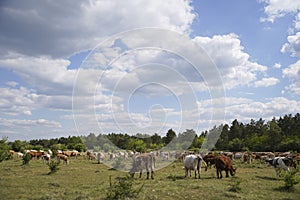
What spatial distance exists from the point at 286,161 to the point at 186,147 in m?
43.8

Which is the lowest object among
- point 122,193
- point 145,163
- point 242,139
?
point 122,193

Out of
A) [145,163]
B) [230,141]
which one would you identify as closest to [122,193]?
[145,163]

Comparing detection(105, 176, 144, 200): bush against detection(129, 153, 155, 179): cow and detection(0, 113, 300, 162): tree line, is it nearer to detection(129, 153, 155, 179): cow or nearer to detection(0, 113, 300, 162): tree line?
detection(129, 153, 155, 179): cow

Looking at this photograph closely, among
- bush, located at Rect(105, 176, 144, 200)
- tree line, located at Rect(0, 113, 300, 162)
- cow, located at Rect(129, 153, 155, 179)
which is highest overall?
tree line, located at Rect(0, 113, 300, 162)

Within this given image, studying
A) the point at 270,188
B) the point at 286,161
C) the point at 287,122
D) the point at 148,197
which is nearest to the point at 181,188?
the point at 148,197

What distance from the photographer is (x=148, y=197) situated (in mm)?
13164

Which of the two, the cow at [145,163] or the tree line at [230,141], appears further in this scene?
the tree line at [230,141]

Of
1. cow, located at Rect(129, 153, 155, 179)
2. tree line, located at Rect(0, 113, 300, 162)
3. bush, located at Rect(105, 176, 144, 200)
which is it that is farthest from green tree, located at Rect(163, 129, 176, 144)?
bush, located at Rect(105, 176, 144, 200)

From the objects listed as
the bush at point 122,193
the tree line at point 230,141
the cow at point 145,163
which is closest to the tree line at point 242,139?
the tree line at point 230,141

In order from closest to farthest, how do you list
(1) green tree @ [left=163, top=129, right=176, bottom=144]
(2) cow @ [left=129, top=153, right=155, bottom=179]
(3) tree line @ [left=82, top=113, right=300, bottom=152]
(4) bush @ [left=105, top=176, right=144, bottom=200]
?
(4) bush @ [left=105, top=176, right=144, bottom=200], (2) cow @ [left=129, top=153, right=155, bottom=179], (3) tree line @ [left=82, top=113, right=300, bottom=152], (1) green tree @ [left=163, top=129, right=176, bottom=144]

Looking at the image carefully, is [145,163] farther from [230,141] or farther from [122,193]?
[230,141]

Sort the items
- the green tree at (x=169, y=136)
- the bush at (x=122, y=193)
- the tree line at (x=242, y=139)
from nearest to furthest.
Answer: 1. the bush at (x=122, y=193)
2. the tree line at (x=242, y=139)
3. the green tree at (x=169, y=136)

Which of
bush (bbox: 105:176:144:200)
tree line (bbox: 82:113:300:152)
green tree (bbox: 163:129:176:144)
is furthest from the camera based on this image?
green tree (bbox: 163:129:176:144)

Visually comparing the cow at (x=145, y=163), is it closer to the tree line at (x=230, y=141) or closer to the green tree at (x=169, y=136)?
the tree line at (x=230, y=141)
